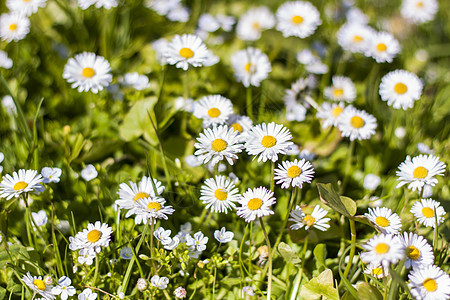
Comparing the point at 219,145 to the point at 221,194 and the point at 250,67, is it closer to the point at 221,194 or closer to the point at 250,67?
the point at 221,194

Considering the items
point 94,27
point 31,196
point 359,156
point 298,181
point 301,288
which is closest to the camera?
point 298,181

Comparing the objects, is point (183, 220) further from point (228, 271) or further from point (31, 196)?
point (31, 196)

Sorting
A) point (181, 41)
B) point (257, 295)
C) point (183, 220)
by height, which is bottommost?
point (257, 295)

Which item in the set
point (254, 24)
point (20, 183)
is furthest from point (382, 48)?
point (20, 183)

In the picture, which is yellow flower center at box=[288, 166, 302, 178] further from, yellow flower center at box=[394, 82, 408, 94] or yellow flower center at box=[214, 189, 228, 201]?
yellow flower center at box=[394, 82, 408, 94]

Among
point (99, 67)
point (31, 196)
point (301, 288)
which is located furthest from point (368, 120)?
point (31, 196)
